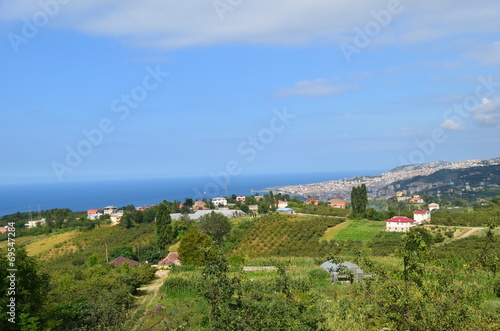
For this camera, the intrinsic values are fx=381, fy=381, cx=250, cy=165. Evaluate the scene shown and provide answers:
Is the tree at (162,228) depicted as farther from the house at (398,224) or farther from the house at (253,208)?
the house at (253,208)

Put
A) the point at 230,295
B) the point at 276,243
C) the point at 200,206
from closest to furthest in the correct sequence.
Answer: the point at 230,295 < the point at 276,243 < the point at 200,206

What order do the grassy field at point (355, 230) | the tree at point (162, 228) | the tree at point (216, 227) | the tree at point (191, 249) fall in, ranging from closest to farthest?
the tree at point (191, 249) < the grassy field at point (355, 230) < the tree at point (162, 228) < the tree at point (216, 227)

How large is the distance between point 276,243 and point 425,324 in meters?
29.3

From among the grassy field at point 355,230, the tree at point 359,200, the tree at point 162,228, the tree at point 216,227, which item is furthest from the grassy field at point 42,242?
the tree at point 359,200

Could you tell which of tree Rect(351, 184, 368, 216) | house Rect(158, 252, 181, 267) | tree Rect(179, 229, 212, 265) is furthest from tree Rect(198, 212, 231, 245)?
tree Rect(351, 184, 368, 216)

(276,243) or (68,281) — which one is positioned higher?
(68,281)

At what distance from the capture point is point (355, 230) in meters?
35.8

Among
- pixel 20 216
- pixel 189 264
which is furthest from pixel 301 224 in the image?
pixel 20 216

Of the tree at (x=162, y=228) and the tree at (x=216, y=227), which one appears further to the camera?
the tree at (x=216, y=227)

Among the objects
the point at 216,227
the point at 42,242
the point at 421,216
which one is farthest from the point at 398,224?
the point at 42,242

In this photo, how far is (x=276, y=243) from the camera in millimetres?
33781

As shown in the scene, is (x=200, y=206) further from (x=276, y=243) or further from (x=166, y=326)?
(x=166, y=326)

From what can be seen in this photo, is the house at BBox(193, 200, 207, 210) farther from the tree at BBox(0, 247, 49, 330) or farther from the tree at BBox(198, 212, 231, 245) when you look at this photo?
the tree at BBox(0, 247, 49, 330)

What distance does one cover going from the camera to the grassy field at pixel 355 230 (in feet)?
109
